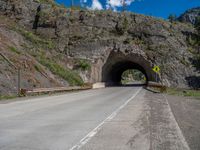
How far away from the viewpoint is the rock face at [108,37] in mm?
52719

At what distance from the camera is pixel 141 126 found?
9.71m

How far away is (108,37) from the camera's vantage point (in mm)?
55906

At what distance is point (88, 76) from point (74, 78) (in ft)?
22.4

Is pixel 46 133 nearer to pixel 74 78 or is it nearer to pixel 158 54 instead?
pixel 74 78

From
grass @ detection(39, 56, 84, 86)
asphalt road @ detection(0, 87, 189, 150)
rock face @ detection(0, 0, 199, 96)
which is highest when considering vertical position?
rock face @ detection(0, 0, 199, 96)

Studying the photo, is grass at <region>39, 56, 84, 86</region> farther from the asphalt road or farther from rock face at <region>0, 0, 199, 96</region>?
the asphalt road

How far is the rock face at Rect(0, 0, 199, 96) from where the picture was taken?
2076 inches

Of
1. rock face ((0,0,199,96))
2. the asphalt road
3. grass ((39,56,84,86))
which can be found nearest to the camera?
the asphalt road

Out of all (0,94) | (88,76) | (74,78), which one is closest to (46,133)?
(0,94)

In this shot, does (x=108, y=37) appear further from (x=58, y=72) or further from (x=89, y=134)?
(x=89, y=134)

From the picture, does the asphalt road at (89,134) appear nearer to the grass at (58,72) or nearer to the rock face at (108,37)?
the grass at (58,72)

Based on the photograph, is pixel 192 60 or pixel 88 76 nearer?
pixel 88 76

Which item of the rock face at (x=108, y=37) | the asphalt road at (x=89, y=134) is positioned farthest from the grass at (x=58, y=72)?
the asphalt road at (x=89, y=134)

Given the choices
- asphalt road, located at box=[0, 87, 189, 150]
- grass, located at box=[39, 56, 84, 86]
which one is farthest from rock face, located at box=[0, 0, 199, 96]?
asphalt road, located at box=[0, 87, 189, 150]
